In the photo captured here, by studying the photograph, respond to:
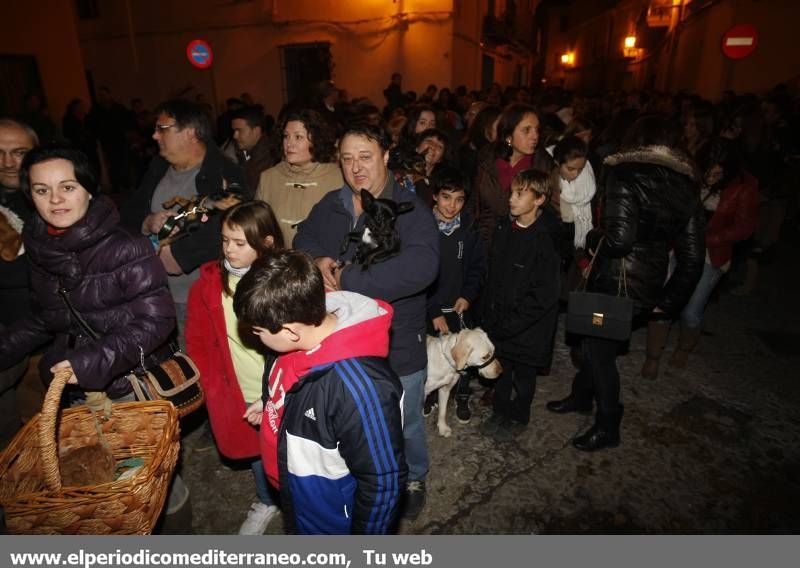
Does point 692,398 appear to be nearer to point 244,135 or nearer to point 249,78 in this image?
point 244,135

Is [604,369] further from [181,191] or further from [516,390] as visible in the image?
[181,191]

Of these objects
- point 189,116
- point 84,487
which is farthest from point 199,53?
point 84,487

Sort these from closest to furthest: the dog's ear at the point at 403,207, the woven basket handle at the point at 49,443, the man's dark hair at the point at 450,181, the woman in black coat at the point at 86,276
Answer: the woven basket handle at the point at 49,443 → the woman in black coat at the point at 86,276 → the dog's ear at the point at 403,207 → the man's dark hair at the point at 450,181

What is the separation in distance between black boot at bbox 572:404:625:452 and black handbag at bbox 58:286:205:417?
9.18 ft

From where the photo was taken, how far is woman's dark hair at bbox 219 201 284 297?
7.77 feet

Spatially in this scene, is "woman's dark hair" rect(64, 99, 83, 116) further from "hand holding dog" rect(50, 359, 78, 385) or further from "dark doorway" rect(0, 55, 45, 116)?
"hand holding dog" rect(50, 359, 78, 385)

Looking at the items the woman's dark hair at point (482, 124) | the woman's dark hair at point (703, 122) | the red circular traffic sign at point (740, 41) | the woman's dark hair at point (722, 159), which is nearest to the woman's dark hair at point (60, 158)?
the woman's dark hair at point (482, 124)

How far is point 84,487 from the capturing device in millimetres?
1764

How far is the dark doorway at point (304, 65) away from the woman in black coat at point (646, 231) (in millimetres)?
13790

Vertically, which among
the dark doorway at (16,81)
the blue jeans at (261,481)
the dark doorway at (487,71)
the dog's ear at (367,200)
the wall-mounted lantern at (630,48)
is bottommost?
the blue jeans at (261,481)

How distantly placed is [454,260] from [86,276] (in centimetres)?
231

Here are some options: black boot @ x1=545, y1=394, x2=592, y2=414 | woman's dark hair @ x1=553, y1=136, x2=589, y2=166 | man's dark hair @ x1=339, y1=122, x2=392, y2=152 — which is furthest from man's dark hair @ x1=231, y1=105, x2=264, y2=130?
black boot @ x1=545, y1=394, x2=592, y2=414

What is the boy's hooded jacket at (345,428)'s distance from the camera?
160 centimetres

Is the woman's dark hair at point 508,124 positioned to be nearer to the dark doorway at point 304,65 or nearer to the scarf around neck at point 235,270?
the scarf around neck at point 235,270
